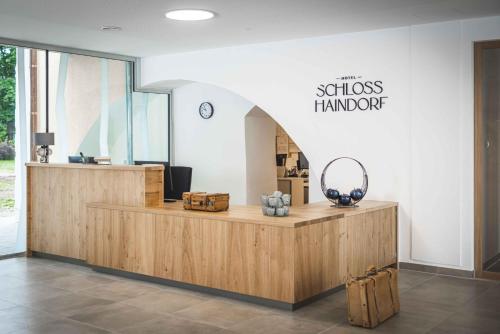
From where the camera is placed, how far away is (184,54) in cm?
936

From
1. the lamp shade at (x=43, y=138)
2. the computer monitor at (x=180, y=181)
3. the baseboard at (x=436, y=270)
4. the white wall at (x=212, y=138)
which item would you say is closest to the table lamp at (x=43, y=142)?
the lamp shade at (x=43, y=138)

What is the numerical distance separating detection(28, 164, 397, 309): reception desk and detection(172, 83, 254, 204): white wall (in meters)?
3.09

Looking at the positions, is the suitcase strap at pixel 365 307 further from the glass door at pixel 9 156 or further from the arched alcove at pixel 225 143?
the arched alcove at pixel 225 143

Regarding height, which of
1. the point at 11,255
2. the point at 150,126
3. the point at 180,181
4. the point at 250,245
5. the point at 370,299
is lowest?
the point at 11,255

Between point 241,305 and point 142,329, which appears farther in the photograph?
point 241,305

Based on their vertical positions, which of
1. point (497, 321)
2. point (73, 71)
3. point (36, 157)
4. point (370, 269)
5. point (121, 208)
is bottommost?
point (497, 321)

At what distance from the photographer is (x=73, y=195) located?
7.75 meters

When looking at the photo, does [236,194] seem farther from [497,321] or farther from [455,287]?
[497,321]

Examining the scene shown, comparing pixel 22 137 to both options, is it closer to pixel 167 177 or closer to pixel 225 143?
pixel 167 177

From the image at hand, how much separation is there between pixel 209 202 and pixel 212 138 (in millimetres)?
4287

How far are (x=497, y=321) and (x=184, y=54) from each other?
5.99 meters

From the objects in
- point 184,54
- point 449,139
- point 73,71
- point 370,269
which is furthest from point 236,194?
point 370,269

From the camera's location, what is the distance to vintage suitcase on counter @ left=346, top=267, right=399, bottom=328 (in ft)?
16.2

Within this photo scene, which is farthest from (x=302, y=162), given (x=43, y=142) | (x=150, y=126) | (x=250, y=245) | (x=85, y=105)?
(x=250, y=245)
